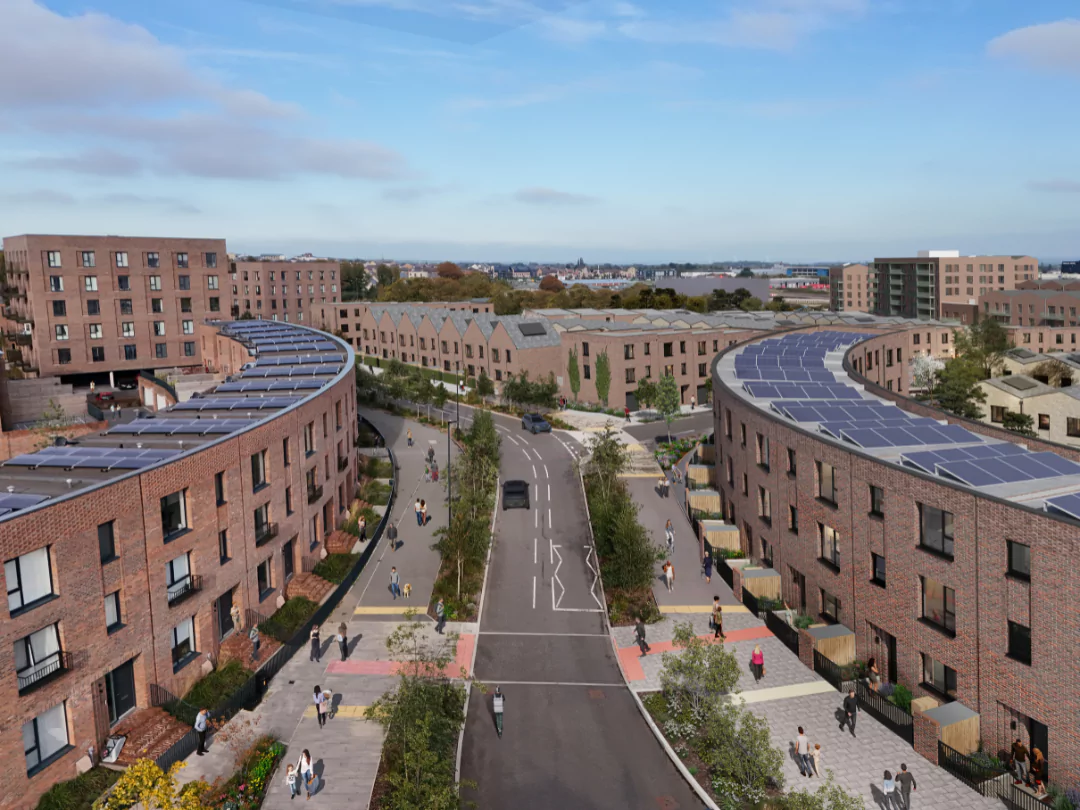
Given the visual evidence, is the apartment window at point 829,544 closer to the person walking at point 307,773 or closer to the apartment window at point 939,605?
the apartment window at point 939,605

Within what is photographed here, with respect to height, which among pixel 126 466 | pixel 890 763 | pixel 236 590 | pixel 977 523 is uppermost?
pixel 126 466

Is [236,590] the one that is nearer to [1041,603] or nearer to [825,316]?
[1041,603]

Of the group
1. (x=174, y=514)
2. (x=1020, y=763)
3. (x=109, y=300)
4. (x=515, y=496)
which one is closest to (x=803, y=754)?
(x=1020, y=763)

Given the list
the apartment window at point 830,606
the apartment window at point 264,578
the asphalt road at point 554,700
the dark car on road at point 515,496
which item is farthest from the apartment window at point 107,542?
the dark car on road at point 515,496

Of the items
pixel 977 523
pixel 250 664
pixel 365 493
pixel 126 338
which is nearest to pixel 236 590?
pixel 250 664

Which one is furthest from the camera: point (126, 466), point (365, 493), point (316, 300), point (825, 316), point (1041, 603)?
point (316, 300)

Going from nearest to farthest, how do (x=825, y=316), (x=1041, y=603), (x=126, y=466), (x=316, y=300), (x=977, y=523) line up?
(x=1041, y=603), (x=977, y=523), (x=126, y=466), (x=825, y=316), (x=316, y=300)

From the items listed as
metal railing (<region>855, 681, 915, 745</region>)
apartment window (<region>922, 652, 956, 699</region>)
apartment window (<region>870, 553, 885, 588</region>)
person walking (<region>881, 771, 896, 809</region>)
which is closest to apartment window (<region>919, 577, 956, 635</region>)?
apartment window (<region>922, 652, 956, 699</region>)
